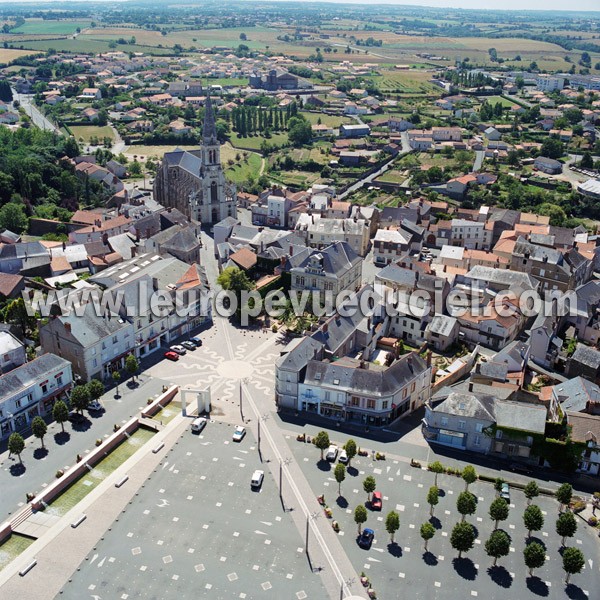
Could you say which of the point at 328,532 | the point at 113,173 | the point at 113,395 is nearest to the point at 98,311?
the point at 113,395

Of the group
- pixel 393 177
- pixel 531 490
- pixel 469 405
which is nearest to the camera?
pixel 531 490

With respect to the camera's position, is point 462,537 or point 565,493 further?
point 565,493

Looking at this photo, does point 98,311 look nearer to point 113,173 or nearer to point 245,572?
point 245,572

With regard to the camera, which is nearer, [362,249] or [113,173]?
[362,249]

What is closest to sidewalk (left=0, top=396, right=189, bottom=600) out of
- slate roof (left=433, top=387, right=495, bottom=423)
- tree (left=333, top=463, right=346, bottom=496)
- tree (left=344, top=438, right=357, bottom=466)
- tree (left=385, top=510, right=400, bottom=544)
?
tree (left=333, top=463, right=346, bottom=496)

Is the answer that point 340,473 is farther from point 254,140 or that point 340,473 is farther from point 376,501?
point 254,140

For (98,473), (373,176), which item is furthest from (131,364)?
(373,176)
